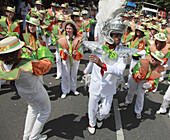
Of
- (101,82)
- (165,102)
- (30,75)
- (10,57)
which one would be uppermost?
(10,57)

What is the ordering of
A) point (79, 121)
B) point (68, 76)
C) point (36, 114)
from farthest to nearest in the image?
point (68, 76) < point (79, 121) < point (36, 114)

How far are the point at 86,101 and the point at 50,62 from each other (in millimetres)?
2335

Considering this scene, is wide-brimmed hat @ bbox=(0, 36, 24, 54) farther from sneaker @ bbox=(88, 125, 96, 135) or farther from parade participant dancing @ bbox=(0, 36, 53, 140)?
sneaker @ bbox=(88, 125, 96, 135)

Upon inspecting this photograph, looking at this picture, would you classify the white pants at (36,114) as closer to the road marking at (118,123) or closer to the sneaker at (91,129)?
the sneaker at (91,129)

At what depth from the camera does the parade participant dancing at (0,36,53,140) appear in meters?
1.64

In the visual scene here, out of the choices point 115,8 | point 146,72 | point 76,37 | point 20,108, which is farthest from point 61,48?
point 146,72

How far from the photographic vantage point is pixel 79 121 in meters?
3.27

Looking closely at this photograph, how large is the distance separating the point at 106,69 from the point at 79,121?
175 cm

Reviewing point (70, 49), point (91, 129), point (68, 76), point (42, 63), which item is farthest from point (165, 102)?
point (42, 63)

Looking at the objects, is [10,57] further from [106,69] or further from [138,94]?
[138,94]

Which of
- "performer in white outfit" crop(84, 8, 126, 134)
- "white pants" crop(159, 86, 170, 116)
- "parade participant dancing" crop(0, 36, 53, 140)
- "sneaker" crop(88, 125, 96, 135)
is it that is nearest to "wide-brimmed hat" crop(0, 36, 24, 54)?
"parade participant dancing" crop(0, 36, 53, 140)

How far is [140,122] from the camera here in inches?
134

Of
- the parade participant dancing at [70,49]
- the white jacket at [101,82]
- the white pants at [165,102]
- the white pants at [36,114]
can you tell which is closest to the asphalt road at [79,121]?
the white pants at [165,102]

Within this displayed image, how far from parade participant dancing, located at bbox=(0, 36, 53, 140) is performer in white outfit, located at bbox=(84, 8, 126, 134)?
2.49ft
